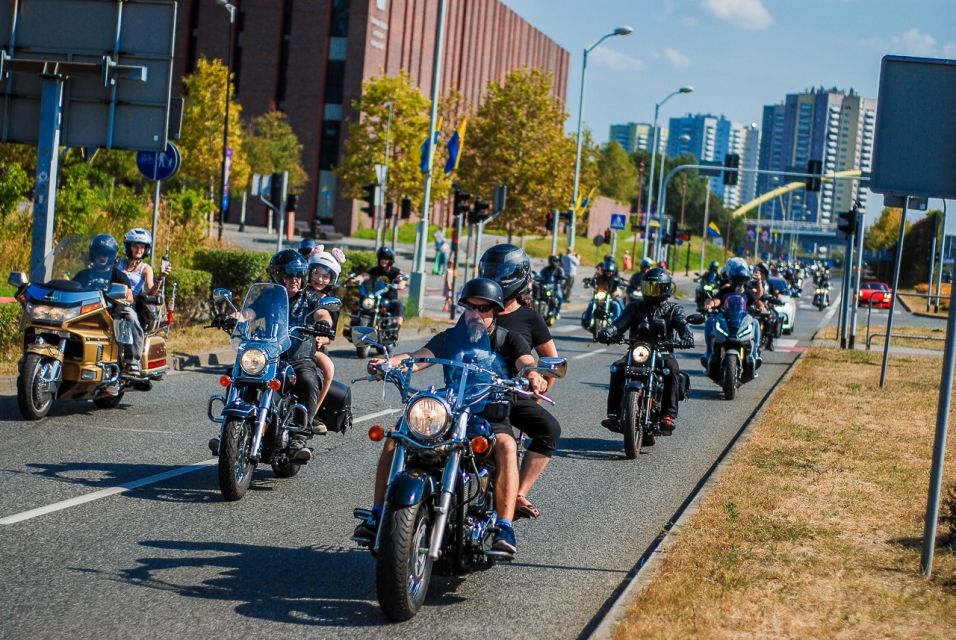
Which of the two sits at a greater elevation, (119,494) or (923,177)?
(923,177)

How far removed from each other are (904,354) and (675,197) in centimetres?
13573

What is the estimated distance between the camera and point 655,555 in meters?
6.83

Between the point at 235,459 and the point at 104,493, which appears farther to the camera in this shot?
the point at 104,493

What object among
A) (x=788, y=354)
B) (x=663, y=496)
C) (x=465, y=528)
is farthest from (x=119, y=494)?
(x=788, y=354)

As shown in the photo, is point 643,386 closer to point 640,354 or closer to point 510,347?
point 640,354

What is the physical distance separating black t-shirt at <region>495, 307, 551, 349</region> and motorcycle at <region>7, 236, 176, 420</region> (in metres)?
5.28

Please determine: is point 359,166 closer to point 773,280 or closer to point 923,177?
point 773,280

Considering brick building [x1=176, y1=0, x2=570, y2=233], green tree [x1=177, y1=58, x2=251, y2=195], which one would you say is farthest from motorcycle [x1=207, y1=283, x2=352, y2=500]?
brick building [x1=176, y1=0, x2=570, y2=233]

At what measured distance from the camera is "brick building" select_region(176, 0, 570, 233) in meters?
77.8

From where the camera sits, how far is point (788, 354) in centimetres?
2595

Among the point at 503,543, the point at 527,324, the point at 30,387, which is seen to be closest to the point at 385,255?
the point at 30,387

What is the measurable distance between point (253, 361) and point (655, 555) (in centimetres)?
286

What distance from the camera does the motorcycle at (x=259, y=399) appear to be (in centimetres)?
789

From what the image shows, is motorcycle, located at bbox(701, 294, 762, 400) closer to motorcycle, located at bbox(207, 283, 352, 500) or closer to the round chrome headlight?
the round chrome headlight
